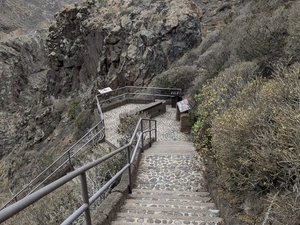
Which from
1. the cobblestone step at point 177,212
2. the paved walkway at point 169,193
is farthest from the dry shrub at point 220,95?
the cobblestone step at point 177,212

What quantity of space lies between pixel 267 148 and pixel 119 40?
72.7 feet

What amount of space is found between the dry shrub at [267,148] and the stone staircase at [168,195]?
621 millimetres

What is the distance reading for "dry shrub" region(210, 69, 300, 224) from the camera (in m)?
2.84

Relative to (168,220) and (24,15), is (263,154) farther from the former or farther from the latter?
(24,15)

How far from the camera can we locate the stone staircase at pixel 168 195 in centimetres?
350

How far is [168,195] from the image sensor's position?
465 centimetres

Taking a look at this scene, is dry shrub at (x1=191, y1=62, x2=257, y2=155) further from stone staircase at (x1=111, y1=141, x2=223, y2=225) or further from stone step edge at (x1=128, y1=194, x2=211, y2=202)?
stone step edge at (x1=128, y1=194, x2=211, y2=202)

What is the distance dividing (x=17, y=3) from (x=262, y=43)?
10580cm

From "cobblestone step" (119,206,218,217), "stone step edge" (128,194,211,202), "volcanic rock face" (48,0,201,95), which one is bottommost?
"stone step edge" (128,194,211,202)

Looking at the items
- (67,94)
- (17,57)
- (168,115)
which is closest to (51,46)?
(67,94)

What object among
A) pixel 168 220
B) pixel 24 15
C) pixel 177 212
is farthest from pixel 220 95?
pixel 24 15

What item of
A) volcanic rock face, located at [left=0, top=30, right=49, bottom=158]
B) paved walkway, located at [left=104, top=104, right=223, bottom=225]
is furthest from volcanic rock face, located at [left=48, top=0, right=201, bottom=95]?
paved walkway, located at [left=104, top=104, right=223, bottom=225]

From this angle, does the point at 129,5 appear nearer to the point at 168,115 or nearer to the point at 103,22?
the point at 103,22

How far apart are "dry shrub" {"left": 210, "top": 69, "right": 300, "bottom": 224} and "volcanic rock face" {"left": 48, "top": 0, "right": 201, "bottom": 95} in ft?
54.4
